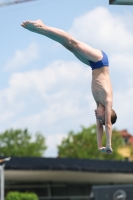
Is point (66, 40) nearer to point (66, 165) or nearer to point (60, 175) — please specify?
point (66, 165)

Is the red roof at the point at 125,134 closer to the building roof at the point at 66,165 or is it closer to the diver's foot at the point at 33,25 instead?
the building roof at the point at 66,165

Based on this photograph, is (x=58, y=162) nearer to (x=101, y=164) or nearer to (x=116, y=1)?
(x=101, y=164)

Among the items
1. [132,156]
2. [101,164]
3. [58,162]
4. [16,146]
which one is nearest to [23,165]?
[58,162]

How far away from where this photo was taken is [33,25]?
14.1 m

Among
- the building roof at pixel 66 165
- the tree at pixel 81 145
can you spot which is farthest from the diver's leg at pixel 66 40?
the tree at pixel 81 145

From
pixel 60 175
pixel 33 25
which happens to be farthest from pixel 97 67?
pixel 60 175

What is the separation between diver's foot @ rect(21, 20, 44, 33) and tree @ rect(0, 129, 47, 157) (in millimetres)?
96751

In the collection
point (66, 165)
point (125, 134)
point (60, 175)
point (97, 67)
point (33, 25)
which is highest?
point (125, 134)

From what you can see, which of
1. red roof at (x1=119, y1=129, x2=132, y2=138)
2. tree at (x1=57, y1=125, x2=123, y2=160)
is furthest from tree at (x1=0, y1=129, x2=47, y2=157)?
red roof at (x1=119, y1=129, x2=132, y2=138)

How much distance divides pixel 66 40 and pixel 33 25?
2.53ft

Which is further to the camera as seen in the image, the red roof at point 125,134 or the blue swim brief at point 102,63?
the red roof at point 125,134

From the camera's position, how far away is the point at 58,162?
177ft

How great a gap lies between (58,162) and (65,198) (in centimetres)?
414

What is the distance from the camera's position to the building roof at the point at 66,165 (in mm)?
51562
